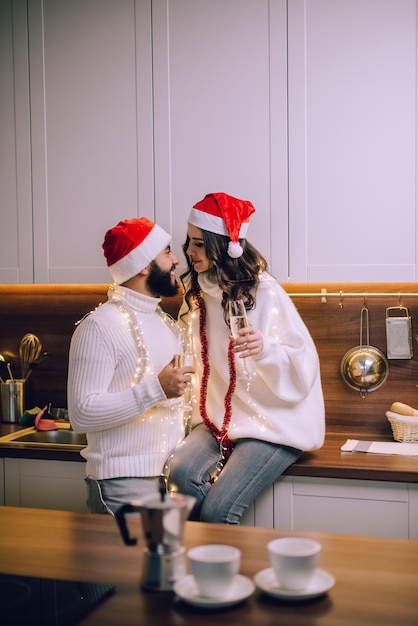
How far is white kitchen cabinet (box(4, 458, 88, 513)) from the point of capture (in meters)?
2.79

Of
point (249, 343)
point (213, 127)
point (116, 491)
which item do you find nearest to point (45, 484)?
point (116, 491)

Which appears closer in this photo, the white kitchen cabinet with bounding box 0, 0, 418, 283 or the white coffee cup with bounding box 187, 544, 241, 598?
the white coffee cup with bounding box 187, 544, 241, 598

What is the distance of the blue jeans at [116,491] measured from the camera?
2400 mm

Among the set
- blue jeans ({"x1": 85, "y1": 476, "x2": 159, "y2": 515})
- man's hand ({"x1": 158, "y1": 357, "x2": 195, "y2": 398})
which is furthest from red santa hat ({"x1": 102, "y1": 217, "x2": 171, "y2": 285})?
blue jeans ({"x1": 85, "y1": 476, "x2": 159, "y2": 515})

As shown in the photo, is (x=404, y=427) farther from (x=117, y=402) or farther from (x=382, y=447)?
(x=117, y=402)

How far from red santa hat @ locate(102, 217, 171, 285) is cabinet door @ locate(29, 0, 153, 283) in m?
0.31

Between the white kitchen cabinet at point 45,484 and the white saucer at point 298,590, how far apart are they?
1.61m

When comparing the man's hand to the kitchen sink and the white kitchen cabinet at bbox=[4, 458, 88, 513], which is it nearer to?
the white kitchen cabinet at bbox=[4, 458, 88, 513]

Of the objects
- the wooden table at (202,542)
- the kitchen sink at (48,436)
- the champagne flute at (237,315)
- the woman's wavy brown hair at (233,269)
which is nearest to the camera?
the wooden table at (202,542)

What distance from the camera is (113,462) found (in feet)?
7.97

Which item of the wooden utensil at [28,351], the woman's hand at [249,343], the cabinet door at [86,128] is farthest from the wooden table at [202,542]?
the wooden utensil at [28,351]

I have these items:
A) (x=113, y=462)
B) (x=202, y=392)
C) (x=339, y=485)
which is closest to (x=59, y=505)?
(x=113, y=462)

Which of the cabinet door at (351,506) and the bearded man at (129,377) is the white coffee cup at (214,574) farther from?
the cabinet door at (351,506)

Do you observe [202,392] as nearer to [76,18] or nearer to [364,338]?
[364,338]
